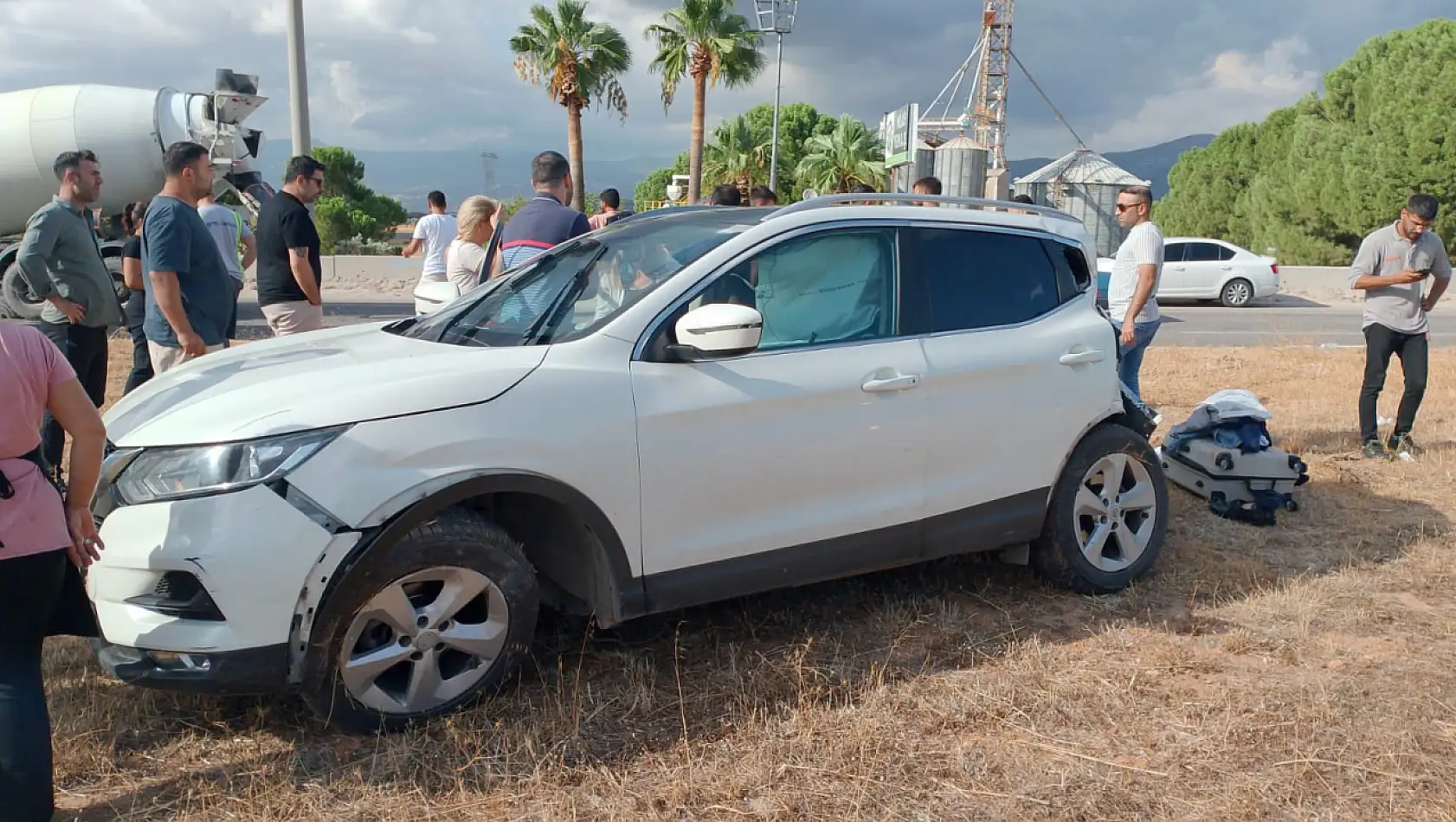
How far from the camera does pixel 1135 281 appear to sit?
6.59 meters

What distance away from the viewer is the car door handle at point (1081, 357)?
4402 millimetres

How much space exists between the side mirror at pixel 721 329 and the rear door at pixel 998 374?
0.93 metres

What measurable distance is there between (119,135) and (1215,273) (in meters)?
19.7

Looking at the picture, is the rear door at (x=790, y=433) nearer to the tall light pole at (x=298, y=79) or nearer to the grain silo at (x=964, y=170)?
the tall light pole at (x=298, y=79)

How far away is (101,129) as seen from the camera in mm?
14125

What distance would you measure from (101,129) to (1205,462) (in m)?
14.4

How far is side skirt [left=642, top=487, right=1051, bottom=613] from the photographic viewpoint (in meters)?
3.56

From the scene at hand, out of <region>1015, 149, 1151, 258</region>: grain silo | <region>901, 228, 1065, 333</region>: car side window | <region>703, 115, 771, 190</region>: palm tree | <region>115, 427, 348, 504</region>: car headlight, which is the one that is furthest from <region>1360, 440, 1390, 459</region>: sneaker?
<region>703, 115, 771, 190</region>: palm tree

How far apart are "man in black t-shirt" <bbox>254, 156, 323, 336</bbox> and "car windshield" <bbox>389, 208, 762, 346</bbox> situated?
6.96 ft

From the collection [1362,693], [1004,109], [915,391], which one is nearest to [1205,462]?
[1362,693]

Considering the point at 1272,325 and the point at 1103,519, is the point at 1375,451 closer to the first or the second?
the point at 1103,519

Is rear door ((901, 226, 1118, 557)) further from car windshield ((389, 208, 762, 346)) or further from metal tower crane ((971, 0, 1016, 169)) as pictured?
metal tower crane ((971, 0, 1016, 169))

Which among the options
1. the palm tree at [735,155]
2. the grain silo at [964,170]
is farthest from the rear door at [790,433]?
the palm tree at [735,155]

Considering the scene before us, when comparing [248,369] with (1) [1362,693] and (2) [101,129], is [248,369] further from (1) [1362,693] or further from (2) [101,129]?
(2) [101,129]
